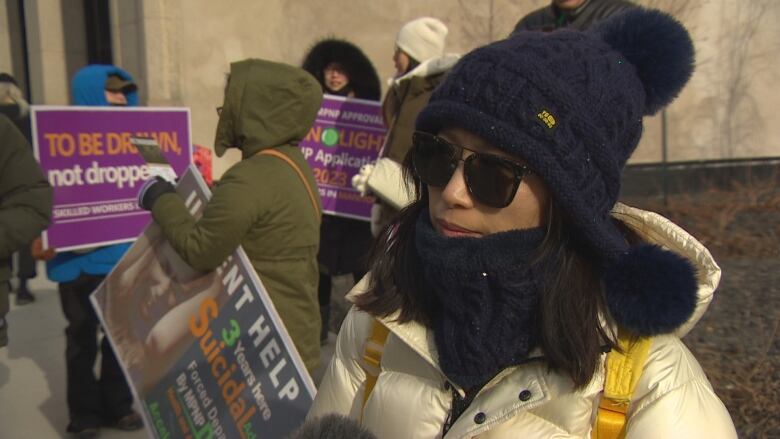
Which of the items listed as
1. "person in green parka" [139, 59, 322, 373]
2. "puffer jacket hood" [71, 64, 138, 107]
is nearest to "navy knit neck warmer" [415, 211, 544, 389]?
"person in green parka" [139, 59, 322, 373]

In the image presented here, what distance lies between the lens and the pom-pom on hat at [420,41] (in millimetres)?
4273

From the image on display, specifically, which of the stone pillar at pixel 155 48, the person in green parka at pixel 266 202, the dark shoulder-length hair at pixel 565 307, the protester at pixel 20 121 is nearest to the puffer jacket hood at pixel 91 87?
the person in green parka at pixel 266 202

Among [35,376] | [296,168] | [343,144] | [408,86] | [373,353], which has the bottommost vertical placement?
[35,376]

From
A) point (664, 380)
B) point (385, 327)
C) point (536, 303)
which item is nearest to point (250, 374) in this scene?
point (385, 327)

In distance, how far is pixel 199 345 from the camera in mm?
2742

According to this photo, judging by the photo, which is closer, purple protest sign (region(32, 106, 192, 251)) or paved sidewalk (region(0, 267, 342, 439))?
purple protest sign (region(32, 106, 192, 251))

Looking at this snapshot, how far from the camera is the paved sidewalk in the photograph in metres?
4.13

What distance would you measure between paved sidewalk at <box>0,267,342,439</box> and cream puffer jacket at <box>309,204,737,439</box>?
3.04 meters

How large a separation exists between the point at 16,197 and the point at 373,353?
89.1 inches

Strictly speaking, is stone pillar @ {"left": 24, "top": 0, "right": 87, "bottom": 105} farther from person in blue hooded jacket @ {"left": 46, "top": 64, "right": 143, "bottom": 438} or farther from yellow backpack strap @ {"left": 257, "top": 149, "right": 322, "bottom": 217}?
yellow backpack strap @ {"left": 257, "top": 149, "right": 322, "bottom": 217}

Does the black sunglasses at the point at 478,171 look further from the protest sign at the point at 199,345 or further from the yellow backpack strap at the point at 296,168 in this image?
the yellow backpack strap at the point at 296,168

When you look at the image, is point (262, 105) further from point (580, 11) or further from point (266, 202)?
point (580, 11)

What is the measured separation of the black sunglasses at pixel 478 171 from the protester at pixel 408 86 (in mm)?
2200

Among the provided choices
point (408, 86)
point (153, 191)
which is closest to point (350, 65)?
point (408, 86)
